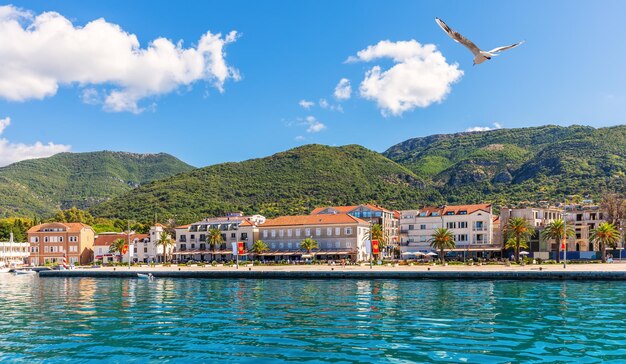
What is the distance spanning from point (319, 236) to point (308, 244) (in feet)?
18.2

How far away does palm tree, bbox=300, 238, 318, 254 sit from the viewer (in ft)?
330

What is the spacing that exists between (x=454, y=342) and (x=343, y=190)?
540 ft

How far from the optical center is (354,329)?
2766 centimetres

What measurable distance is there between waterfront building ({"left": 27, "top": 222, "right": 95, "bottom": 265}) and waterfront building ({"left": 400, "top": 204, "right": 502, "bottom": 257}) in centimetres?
6945

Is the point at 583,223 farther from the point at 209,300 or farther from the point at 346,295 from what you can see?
the point at 209,300

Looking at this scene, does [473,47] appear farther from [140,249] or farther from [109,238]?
[109,238]

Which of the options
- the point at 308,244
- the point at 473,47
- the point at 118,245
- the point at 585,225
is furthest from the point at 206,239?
the point at 473,47

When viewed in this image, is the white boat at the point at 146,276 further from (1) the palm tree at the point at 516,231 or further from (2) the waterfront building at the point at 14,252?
(2) the waterfront building at the point at 14,252

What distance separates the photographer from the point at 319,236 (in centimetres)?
10569

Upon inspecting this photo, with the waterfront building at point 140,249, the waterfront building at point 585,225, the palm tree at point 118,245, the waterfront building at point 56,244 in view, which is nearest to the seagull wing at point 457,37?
the waterfront building at point 585,225

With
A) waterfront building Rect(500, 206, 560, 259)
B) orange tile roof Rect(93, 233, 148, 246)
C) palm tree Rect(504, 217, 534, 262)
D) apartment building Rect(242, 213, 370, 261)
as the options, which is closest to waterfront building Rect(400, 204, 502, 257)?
waterfront building Rect(500, 206, 560, 259)

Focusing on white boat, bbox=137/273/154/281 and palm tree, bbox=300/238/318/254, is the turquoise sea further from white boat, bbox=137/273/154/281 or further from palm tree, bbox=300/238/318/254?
palm tree, bbox=300/238/318/254

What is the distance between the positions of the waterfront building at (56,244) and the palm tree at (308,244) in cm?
5208

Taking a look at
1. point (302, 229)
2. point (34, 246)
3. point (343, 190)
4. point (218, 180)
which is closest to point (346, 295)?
point (302, 229)
